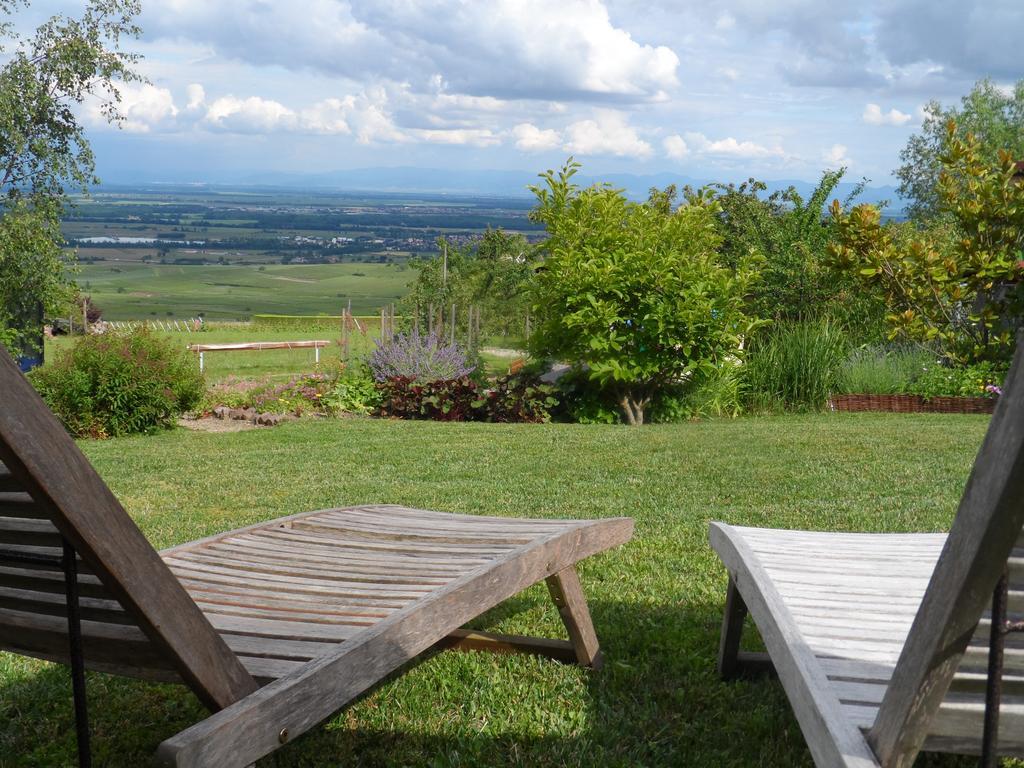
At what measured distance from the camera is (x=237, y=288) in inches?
3231

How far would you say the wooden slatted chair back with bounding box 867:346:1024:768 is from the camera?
1.18m

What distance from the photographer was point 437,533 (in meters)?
3.56

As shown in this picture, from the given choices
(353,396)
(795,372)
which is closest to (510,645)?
(353,396)

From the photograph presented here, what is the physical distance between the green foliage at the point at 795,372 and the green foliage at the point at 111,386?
703cm

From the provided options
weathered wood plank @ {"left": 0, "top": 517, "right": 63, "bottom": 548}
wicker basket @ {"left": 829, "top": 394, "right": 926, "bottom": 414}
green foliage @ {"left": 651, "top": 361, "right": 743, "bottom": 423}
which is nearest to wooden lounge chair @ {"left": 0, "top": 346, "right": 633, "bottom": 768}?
weathered wood plank @ {"left": 0, "top": 517, "right": 63, "bottom": 548}

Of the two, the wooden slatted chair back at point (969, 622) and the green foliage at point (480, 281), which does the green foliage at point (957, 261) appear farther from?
the wooden slatted chair back at point (969, 622)

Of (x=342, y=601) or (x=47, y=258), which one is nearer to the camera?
(x=342, y=601)

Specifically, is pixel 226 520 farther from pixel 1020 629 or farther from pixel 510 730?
pixel 1020 629

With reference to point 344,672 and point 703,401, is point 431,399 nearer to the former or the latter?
point 703,401

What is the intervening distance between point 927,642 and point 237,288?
84.6m

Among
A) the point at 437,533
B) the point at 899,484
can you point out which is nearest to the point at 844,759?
the point at 437,533

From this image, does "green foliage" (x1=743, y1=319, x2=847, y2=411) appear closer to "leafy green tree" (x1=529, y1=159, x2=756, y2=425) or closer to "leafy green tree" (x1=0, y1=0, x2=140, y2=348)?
"leafy green tree" (x1=529, y1=159, x2=756, y2=425)

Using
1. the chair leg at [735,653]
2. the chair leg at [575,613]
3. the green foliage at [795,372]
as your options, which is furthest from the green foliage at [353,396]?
the chair leg at [735,653]

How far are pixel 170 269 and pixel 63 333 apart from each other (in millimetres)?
66344
